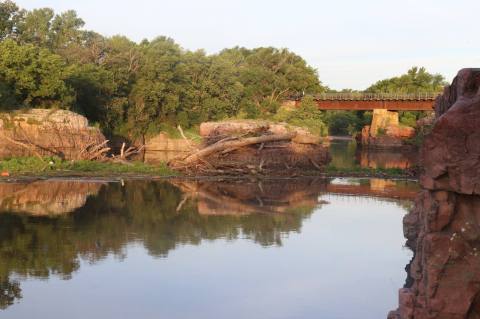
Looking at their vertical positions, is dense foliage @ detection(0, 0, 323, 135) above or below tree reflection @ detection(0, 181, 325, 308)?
above

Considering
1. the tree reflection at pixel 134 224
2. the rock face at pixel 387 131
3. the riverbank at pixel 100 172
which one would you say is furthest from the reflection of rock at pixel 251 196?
the rock face at pixel 387 131

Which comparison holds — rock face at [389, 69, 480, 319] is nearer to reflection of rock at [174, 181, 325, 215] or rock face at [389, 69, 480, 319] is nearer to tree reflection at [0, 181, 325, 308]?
tree reflection at [0, 181, 325, 308]

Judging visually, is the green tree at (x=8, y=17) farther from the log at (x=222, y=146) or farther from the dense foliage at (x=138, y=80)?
the log at (x=222, y=146)

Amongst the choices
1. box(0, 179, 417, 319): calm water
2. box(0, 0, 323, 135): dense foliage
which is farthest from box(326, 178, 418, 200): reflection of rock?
box(0, 0, 323, 135): dense foliage

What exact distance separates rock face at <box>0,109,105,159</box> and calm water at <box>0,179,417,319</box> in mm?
8871

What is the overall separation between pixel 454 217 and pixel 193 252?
29.3 ft

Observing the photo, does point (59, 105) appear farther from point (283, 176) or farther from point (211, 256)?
point (211, 256)

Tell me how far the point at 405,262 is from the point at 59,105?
34.5m

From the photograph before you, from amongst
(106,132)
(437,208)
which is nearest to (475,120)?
(437,208)

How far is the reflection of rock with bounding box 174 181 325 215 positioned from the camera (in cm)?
2273

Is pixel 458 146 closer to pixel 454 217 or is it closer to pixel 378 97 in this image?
pixel 454 217

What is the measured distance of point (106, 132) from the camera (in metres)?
56.2

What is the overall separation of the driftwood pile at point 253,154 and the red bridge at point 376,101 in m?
37.1

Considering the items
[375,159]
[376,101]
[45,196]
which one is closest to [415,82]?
[376,101]
